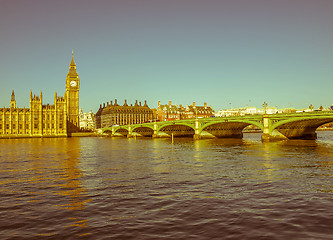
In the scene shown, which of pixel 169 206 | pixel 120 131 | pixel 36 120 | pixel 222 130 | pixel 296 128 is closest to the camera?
pixel 169 206

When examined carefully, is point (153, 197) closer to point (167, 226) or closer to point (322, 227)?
point (167, 226)

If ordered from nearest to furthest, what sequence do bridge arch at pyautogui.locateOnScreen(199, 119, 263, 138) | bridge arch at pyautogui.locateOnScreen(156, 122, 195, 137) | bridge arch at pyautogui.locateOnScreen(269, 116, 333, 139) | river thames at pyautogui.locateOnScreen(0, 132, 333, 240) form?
river thames at pyautogui.locateOnScreen(0, 132, 333, 240)
bridge arch at pyautogui.locateOnScreen(269, 116, 333, 139)
bridge arch at pyautogui.locateOnScreen(199, 119, 263, 138)
bridge arch at pyautogui.locateOnScreen(156, 122, 195, 137)

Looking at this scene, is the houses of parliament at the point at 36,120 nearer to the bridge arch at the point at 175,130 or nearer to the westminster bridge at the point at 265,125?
the westminster bridge at the point at 265,125

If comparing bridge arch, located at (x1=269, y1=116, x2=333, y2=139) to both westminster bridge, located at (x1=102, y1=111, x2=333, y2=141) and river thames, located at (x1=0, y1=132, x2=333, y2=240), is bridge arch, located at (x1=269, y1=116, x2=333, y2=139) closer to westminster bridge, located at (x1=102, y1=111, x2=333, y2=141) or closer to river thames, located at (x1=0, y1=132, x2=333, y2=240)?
westminster bridge, located at (x1=102, y1=111, x2=333, y2=141)

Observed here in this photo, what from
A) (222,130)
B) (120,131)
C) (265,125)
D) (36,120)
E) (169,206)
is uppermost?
(36,120)

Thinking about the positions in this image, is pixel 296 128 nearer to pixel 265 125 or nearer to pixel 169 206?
pixel 265 125

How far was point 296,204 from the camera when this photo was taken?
17.0 metres

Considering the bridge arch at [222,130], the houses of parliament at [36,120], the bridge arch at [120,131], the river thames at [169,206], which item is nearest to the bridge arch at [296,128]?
the bridge arch at [222,130]

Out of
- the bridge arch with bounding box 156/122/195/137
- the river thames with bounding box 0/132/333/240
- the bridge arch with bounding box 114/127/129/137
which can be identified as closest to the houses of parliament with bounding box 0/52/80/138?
the bridge arch with bounding box 114/127/129/137

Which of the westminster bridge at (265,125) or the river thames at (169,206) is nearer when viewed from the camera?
the river thames at (169,206)

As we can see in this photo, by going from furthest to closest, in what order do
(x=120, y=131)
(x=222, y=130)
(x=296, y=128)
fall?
(x=120, y=131)
(x=222, y=130)
(x=296, y=128)

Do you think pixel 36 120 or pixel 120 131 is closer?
pixel 120 131

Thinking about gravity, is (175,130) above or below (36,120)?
below

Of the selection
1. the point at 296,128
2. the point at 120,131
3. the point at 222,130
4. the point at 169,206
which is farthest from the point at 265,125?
the point at 120,131
